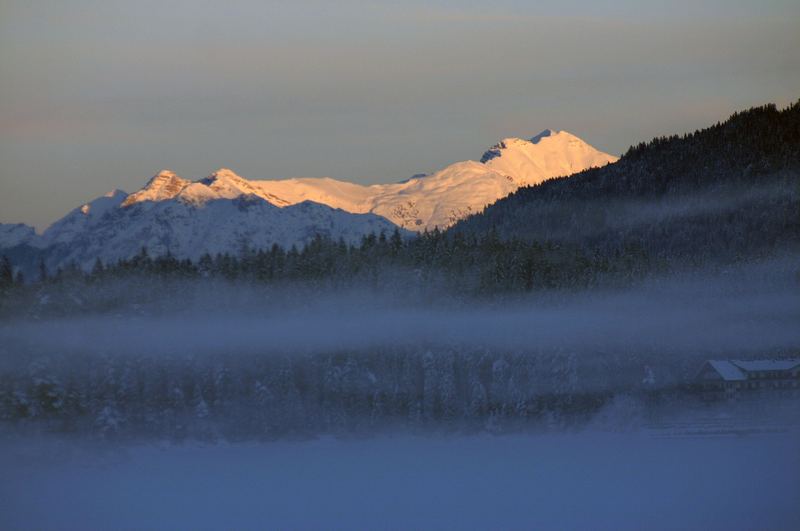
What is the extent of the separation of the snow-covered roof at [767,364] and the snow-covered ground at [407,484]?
1078cm

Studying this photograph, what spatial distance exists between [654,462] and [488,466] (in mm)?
21980

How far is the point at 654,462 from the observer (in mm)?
185625

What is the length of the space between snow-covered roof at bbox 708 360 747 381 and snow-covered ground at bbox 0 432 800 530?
9365mm

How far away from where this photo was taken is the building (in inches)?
7421

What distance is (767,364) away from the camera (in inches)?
7707

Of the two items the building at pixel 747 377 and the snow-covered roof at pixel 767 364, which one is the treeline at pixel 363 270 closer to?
the building at pixel 747 377

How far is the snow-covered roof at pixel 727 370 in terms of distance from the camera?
617ft

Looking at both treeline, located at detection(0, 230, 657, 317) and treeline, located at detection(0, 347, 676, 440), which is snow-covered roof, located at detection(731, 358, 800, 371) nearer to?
treeline, located at detection(0, 347, 676, 440)

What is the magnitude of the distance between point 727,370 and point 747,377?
10.2ft

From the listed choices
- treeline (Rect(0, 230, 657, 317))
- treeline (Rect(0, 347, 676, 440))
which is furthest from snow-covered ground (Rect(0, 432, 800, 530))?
treeline (Rect(0, 230, 657, 317))

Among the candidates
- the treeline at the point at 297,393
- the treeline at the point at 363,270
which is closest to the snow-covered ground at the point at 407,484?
the treeline at the point at 297,393

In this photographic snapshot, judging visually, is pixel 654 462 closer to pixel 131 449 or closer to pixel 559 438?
pixel 559 438

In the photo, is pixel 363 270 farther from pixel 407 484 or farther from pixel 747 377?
pixel 747 377

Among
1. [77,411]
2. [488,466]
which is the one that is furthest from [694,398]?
[77,411]
